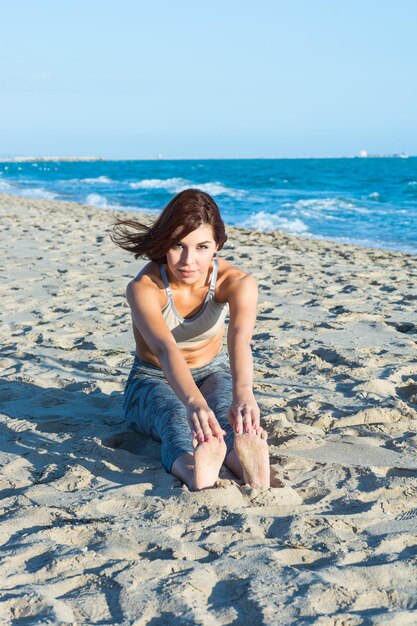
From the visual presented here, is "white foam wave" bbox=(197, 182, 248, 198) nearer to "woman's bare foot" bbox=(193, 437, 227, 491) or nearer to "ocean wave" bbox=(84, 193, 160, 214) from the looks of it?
"ocean wave" bbox=(84, 193, 160, 214)

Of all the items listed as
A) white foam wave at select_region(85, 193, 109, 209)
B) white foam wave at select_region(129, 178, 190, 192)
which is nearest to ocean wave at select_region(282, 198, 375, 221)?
white foam wave at select_region(85, 193, 109, 209)

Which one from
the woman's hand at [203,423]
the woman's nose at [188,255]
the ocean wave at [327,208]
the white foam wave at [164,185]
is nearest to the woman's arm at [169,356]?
the woman's hand at [203,423]

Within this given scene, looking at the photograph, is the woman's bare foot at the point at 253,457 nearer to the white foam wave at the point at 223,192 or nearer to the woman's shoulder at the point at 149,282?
the woman's shoulder at the point at 149,282

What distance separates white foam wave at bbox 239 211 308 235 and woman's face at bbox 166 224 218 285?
1236cm

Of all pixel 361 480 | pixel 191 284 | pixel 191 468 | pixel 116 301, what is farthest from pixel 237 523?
pixel 116 301

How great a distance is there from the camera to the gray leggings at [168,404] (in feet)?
9.31

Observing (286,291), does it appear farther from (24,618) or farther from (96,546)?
(24,618)

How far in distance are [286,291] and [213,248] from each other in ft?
11.9

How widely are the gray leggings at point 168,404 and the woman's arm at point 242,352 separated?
0.24m

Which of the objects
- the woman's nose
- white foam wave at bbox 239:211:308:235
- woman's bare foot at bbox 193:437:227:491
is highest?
the woman's nose

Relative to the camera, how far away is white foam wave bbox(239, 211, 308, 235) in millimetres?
15914

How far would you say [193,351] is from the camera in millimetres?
3334

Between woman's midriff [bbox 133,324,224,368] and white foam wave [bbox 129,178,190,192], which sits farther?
white foam wave [bbox 129,178,190,192]

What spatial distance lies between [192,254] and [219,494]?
96cm
